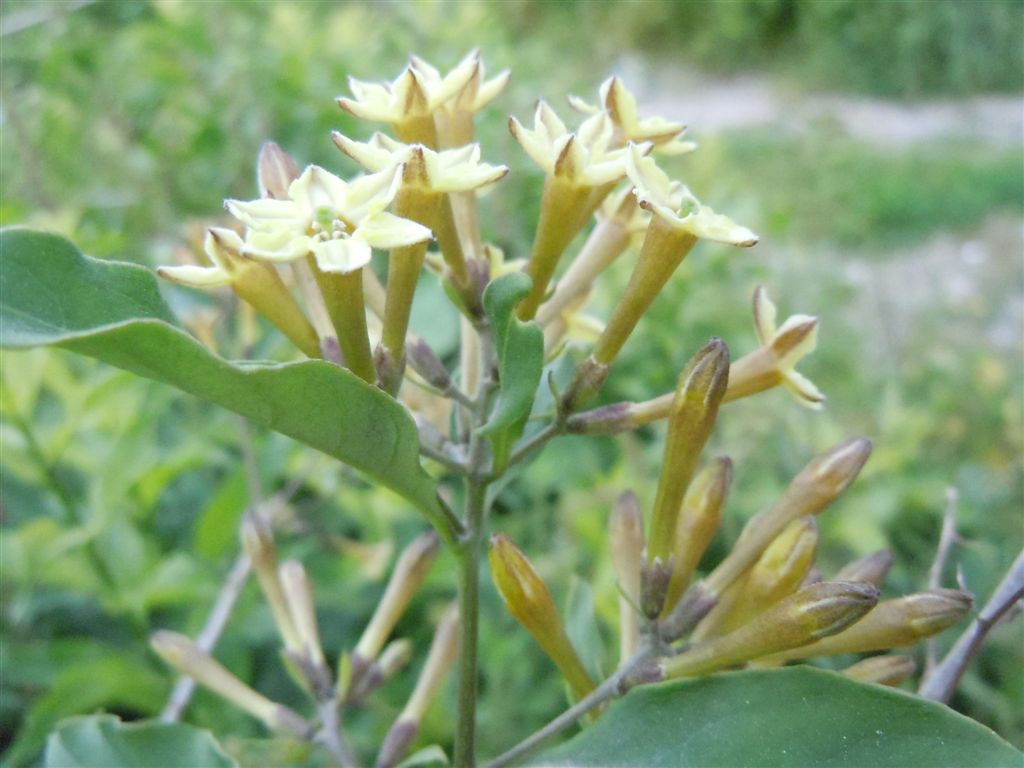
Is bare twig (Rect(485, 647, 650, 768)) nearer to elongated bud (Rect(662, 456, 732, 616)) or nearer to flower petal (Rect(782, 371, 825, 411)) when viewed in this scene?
elongated bud (Rect(662, 456, 732, 616))

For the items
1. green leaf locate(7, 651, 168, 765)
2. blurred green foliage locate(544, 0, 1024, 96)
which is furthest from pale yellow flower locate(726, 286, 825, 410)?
blurred green foliage locate(544, 0, 1024, 96)

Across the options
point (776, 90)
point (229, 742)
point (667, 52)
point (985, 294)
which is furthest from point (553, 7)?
point (229, 742)

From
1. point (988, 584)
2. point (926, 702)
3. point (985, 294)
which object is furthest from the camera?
point (985, 294)

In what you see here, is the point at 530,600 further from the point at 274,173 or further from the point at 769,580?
the point at 274,173

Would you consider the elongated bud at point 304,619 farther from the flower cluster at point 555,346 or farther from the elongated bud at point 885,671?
the elongated bud at point 885,671

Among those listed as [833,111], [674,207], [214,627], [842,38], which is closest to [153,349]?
[674,207]

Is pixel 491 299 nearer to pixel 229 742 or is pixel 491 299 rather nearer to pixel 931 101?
pixel 229 742
